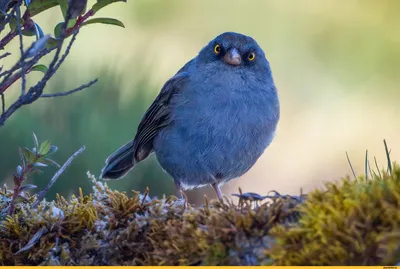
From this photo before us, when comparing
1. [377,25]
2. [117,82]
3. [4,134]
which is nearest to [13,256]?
[4,134]

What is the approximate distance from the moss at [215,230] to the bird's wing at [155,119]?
1.45 metres

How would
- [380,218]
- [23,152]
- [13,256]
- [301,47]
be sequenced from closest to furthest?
[380,218], [13,256], [23,152], [301,47]

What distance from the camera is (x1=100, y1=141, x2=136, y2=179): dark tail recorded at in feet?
15.4

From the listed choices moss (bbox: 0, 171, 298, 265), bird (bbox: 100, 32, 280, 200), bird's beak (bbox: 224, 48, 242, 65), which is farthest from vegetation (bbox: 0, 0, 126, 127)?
bird's beak (bbox: 224, 48, 242, 65)

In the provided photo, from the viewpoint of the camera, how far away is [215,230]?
2.18 meters

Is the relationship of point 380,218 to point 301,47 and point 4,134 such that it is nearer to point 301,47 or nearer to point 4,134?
point 4,134

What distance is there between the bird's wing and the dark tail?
15cm

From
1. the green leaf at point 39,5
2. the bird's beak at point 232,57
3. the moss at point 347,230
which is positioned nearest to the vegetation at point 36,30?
the green leaf at point 39,5

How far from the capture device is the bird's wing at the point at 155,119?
172 inches

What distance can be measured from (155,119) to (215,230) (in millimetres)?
2284

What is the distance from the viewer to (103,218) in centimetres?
263

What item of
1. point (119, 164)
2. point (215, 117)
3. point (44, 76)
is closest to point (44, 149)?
point (44, 76)

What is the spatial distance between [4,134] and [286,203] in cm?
320

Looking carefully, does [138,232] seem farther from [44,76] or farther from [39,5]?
[39,5]
